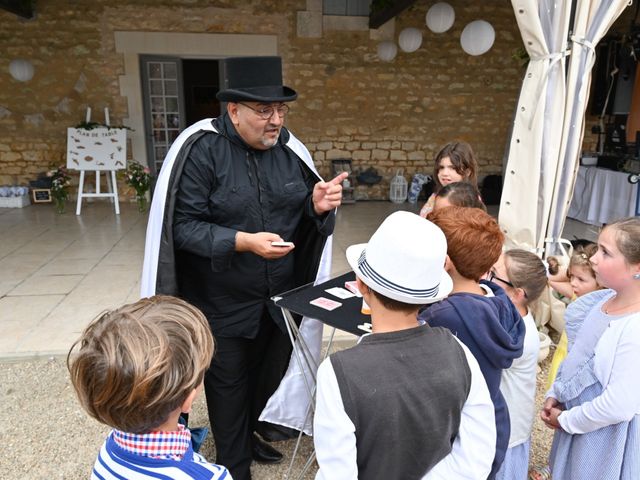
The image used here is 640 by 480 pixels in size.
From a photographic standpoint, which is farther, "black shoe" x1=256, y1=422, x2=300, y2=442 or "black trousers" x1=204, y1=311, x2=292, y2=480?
"black shoe" x1=256, y1=422, x2=300, y2=442

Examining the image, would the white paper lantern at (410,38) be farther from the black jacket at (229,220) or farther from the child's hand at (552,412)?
the child's hand at (552,412)

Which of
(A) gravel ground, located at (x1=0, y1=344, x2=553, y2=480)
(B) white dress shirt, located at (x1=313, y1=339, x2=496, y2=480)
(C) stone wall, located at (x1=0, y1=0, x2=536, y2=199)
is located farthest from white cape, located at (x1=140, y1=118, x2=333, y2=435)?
(C) stone wall, located at (x1=0, y1=0, x2=536, y2=199)

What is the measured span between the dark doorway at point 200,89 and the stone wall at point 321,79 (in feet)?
13.9

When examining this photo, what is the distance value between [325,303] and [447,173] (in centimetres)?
157

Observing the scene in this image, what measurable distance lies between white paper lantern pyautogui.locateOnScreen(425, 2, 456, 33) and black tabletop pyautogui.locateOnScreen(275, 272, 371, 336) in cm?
560

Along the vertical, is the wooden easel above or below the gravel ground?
above

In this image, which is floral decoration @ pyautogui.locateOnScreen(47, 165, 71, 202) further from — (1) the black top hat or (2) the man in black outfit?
(1) the black top hat

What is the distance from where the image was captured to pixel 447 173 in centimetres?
305

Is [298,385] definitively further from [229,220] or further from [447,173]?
[447,173]

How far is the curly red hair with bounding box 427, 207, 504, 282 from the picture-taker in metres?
1.46

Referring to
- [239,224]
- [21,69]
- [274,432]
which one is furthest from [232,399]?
[21,69]

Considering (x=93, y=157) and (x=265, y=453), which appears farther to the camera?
(x=93, y=157)

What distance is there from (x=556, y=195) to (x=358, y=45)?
230 inches

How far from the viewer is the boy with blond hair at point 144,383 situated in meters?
0.93
